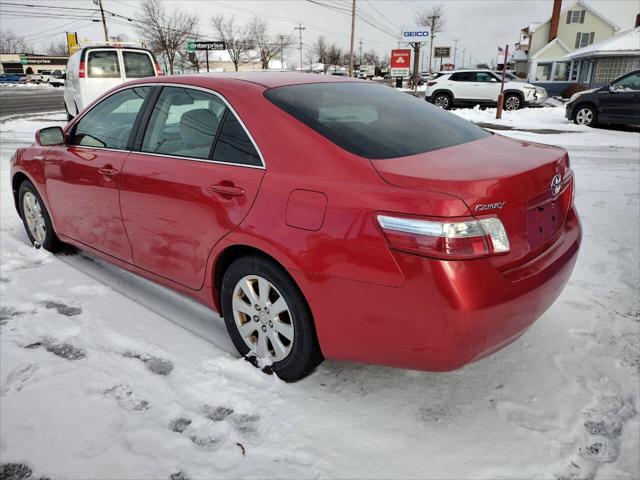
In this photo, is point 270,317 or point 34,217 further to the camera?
point 34,217

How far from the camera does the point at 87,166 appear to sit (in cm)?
355

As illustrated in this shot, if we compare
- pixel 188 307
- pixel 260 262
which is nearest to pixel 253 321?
pixel 260 262

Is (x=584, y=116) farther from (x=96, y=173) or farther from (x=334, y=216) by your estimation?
(x=334, y=216)

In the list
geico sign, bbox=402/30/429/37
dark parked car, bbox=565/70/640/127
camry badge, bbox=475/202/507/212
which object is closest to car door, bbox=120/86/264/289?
camry badge, bbox=475/202/507/212

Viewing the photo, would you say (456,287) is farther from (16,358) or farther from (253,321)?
(16,358)

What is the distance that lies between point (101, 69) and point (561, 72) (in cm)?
4307

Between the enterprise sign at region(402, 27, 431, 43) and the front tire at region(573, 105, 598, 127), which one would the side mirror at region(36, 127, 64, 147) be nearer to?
the front tire at region(573, 105, 598, 127)

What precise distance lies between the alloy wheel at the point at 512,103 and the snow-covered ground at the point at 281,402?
18.3m

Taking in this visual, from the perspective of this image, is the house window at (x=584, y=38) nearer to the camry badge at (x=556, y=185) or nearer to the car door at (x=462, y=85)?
the car door at (x=462, y=85)

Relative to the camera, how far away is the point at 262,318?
8.55 ft

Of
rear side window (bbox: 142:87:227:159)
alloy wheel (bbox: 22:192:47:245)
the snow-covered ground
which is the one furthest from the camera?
alloy wheel (bbox: 22:192:47:245)

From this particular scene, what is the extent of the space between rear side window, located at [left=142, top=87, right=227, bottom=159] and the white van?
1057 centimetres

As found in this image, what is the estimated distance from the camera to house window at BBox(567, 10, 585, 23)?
48.5 m

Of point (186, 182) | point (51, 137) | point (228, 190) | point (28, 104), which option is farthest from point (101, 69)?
point (28, 104)
